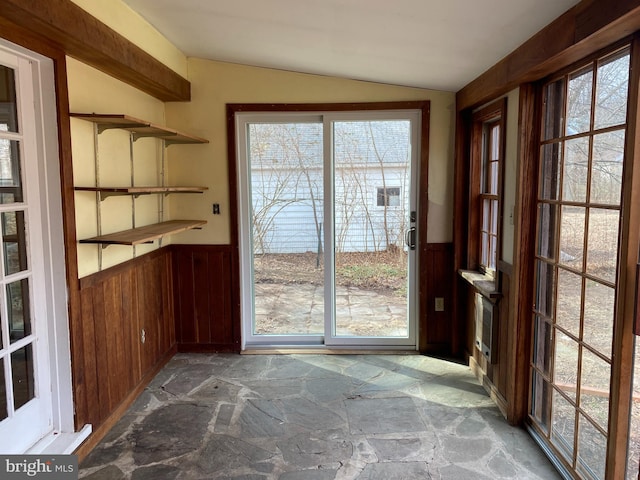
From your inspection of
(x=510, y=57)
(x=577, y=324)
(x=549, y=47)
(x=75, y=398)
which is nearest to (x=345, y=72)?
(x=510, y=57)

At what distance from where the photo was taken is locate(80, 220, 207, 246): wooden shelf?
2.54 meters

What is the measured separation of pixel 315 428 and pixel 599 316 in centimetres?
169

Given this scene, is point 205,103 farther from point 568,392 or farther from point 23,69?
point 568,392

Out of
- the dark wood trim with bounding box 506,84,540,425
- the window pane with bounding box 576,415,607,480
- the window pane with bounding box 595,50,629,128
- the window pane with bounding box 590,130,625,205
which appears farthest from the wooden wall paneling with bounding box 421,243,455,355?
the window pane with bounding box 595,50,629,128

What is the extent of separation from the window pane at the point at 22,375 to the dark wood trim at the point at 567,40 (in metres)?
2.94

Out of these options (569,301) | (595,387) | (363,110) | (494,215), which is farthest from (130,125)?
(595,387)

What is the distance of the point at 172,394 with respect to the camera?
10.5ft

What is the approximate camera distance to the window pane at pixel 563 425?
2234mm

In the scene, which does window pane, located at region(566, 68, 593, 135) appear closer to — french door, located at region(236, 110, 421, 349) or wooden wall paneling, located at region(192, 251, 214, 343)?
french door, located at region(236, 110, 421, 349)

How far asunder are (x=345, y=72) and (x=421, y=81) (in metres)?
0.60

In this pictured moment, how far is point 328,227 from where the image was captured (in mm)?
3916

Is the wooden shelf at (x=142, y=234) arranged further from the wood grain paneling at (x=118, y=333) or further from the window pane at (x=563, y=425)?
the window pane at (x=563, y=425)

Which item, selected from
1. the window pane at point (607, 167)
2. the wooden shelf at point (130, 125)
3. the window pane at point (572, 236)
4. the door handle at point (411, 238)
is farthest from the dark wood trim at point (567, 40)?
the wooden shelf at point (130, 125)

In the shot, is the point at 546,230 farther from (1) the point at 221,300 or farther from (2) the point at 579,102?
(1) the point at 221,300
